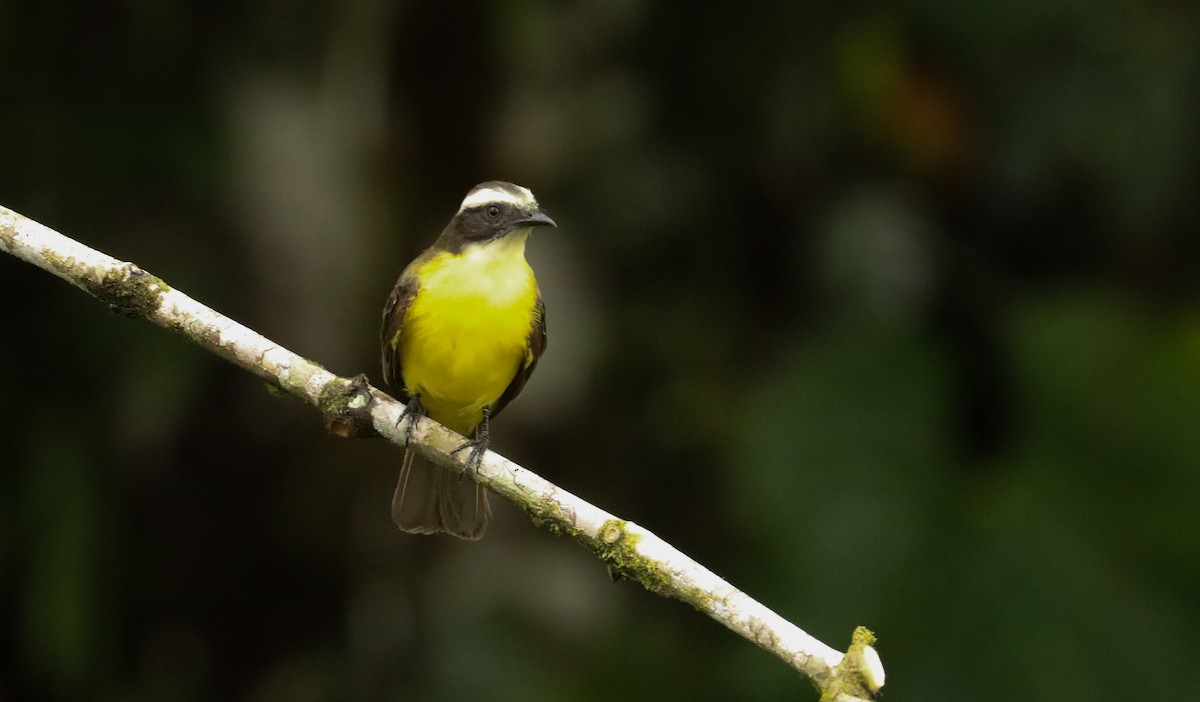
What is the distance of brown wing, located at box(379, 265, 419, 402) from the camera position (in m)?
4.34

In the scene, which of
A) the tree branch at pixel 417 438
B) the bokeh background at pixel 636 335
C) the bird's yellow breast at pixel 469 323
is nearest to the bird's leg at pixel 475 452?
the tree branch at pixel 417 438

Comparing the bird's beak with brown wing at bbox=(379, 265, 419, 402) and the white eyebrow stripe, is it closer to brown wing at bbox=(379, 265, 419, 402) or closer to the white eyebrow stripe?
the white eyebrow stripe

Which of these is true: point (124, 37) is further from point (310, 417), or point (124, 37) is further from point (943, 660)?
point (943, 660)

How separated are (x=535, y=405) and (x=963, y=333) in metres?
1.62

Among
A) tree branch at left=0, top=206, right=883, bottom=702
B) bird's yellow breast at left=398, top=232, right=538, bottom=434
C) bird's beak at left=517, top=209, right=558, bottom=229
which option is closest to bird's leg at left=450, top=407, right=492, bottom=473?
tree branch at left=0, top=206, right=883, bottom=702

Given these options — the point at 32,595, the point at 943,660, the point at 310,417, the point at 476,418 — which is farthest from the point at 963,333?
the point at 32,595

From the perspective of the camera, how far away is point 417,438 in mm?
3559

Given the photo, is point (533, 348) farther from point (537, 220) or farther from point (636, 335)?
point (636, 335)

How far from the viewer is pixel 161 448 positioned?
5.54 metres

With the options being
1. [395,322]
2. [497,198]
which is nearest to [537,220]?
[497,198]

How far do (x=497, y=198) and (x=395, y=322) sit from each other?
47cm

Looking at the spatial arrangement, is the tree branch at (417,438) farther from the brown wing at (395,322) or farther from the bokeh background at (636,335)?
the bokeh background at (636,335)

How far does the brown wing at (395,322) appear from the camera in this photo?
14.3 ft

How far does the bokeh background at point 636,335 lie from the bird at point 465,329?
0.88 m
